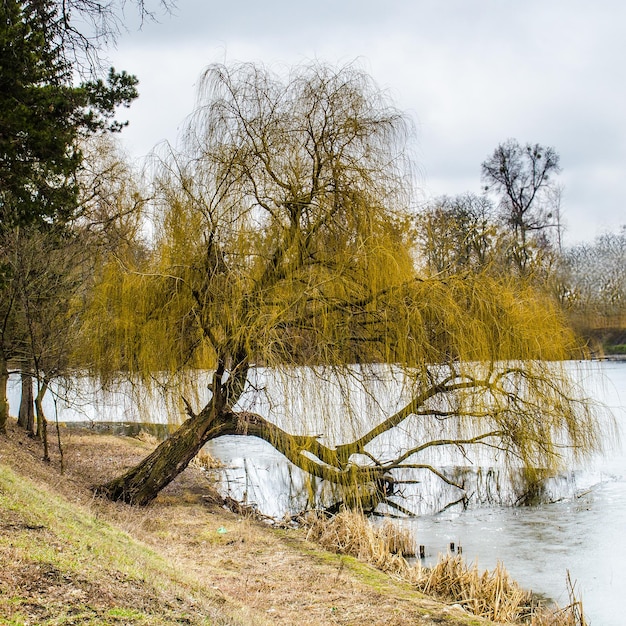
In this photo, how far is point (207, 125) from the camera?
9.83 metres

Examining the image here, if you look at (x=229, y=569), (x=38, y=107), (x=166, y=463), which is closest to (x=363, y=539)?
(x=229, y=569)

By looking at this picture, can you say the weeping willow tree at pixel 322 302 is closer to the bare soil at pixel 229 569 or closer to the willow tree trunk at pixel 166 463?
the willow tree trunk at pixel 166 463

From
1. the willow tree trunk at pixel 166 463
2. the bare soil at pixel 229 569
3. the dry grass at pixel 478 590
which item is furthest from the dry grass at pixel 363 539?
the willow tree trunk at pixel 166 463

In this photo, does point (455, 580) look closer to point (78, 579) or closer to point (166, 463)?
point (78, 579)

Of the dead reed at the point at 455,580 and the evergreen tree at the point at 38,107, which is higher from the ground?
the evergreen tree at the point at 38,107

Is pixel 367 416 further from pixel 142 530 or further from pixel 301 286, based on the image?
pixel 142 530

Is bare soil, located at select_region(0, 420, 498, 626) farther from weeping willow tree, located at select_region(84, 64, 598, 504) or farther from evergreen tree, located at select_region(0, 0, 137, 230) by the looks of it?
evergreen tree, located at select_region(0, 0, 137, 230)

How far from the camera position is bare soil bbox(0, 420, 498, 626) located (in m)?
4.46

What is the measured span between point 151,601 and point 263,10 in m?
4.81

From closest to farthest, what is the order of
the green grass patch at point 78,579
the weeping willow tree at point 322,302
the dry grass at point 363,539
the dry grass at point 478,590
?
the green grass patch at point 78,579 < the dry grass at point 478,590 < the dry grass at point 363,539 < the weeping willow tree at point 322,302

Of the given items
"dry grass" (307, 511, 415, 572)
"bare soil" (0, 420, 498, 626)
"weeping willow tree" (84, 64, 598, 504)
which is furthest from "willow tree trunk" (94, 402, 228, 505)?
"dry grass" (307, 511, 415, 572)

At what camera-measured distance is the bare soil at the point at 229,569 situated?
446 cm

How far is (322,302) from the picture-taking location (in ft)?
29.2

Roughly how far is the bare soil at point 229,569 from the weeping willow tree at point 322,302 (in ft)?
3.28
